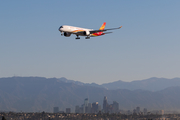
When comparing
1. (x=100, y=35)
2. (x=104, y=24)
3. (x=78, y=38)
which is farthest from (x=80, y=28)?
(x=104, y=24)

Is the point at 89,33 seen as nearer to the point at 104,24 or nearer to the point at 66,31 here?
the point at 66,31

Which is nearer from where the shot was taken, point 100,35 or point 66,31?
point 66,31

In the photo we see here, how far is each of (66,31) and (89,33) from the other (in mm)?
12255

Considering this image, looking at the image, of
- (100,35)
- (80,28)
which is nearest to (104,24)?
(100,35)

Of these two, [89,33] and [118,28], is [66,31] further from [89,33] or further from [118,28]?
[118,28]

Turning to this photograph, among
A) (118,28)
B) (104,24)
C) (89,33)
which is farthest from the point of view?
(104,24)

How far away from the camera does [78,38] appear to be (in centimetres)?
12838

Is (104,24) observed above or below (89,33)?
above

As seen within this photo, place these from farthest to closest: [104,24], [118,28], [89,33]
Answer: [104,24] → [89,33] → [118,28]

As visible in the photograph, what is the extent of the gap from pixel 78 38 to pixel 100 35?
47.6 feet

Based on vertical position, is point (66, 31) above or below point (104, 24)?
below

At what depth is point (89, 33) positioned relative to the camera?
131 meters

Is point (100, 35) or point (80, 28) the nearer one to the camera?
point (80, 28)

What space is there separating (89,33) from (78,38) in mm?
5836
